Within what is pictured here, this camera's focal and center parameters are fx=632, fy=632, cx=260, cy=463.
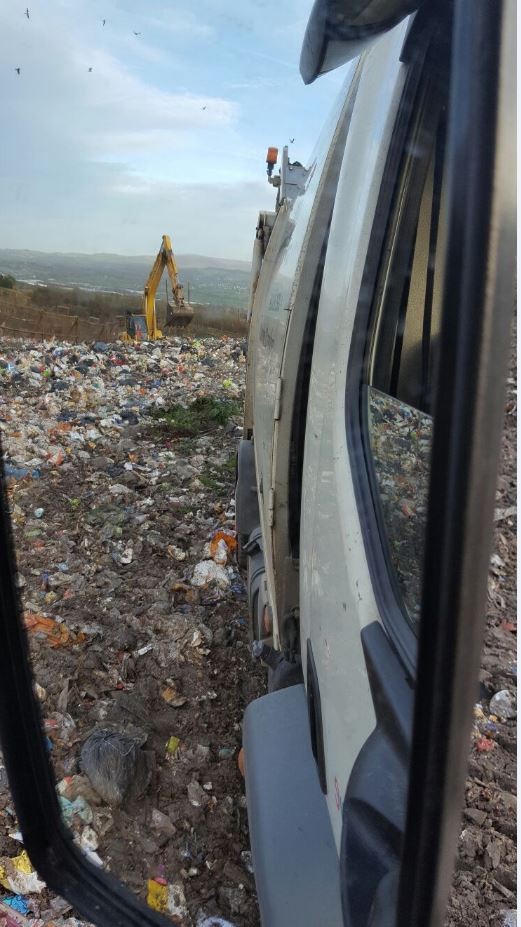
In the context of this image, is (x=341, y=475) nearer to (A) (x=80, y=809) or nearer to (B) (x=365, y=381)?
(B) (x=365, y=381)

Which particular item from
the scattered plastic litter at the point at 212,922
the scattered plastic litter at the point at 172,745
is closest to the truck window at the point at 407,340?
the scattered plastic litter at the point at 212,922

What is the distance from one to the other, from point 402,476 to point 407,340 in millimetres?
349

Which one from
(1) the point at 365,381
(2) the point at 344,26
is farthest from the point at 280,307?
(2) the point at 344,26

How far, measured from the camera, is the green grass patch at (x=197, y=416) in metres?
7.39

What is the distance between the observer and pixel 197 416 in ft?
26.0

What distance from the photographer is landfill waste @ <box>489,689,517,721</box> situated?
683 millimetres

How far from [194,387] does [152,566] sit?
5.75 m

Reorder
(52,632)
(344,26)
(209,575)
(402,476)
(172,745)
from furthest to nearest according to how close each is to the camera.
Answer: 1. (209,575)
2. (52,632)
3. (172,745)
4. (402,476)
5. (344,26)

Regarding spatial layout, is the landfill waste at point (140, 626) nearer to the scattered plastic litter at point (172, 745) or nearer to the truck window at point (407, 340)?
the scattered plastic litter at point (172, 745)

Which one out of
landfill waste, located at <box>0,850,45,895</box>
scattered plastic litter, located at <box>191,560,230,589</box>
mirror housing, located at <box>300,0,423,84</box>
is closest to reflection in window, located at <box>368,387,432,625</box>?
mirror housing, located at <box>300,0,423,84</box>

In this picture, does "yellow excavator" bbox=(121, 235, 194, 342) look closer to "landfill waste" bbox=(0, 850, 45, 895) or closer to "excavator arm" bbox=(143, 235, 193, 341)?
"excavator arm" bbox=(143, 235, 193, 341)

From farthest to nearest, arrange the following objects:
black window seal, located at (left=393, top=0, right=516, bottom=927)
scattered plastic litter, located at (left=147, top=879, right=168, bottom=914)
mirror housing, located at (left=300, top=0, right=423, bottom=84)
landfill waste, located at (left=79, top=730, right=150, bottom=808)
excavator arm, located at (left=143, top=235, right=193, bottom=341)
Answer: excavator arm, located at (left=143, top=235, right=193, bottom=341), landfill waste, located at (left=79, top=730, right=150, bottom=808), scattered plastic litter, located at (left=147, top=879, right=168, bottom=914), mirror housing, located at (left=300, top=0, right=423, bottom=84), black window seal, located at (left=393, top=0, right=516, bottom=927)

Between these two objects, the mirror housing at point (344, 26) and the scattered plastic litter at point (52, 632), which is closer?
the mirror housing at point (344, 26)

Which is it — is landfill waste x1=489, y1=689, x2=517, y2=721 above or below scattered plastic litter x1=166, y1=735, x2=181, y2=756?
above
